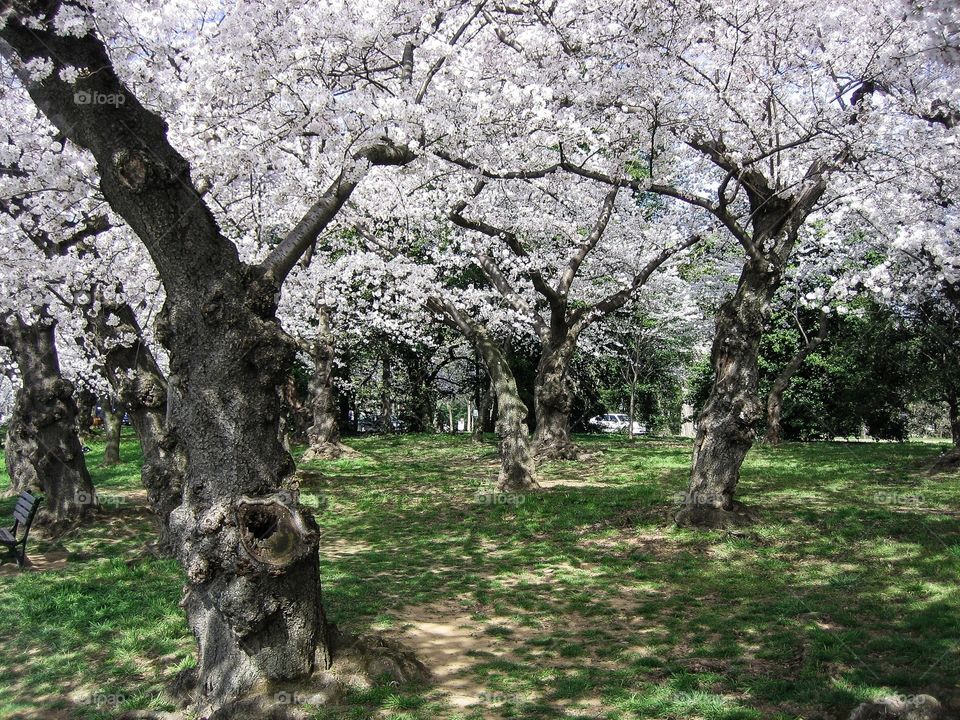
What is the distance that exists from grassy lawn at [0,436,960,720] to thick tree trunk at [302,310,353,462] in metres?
6.77

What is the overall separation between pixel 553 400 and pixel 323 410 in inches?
262

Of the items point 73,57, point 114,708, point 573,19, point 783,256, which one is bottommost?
point 114,708

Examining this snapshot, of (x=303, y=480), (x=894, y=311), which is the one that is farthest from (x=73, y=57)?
(x=894, y=311)

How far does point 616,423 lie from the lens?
38531mm

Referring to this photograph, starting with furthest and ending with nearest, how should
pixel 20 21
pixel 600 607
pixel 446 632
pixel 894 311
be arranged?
pixel 894 311
pixel 600 607
pixel 446 632
pixel 20 21

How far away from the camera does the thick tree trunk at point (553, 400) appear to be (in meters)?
16.8

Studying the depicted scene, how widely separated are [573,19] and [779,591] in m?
7.55

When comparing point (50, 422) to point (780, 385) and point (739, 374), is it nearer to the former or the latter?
point (739, 374)

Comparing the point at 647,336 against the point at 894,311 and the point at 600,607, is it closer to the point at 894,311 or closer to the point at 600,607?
the point at 894,311

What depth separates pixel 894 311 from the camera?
1812 cm
